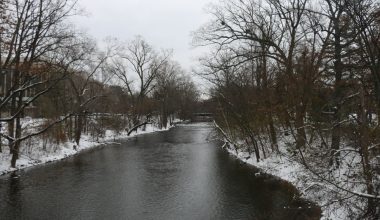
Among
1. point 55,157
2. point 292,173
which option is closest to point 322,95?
point 292,173

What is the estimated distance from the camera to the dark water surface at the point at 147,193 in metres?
13.5

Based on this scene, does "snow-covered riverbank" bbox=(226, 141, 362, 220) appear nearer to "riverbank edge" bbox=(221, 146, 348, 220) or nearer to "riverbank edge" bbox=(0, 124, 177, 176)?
"riverbank edge" bbox=(221, 146, 348, 220)

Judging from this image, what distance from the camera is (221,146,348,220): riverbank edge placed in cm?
1166

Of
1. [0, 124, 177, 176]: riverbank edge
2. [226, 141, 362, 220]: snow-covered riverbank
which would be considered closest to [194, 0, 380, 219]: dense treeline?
[226, 141, 362, 220]: snow-covered riverbank

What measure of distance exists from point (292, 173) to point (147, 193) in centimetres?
658

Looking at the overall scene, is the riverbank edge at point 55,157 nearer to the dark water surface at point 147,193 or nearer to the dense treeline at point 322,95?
the dark water surface at point 147,193

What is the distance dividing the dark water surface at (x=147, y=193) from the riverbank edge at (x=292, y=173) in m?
0.40

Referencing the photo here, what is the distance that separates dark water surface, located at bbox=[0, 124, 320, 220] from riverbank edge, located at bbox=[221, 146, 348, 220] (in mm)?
402

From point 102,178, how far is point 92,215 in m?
7.19

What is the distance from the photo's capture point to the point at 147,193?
16.8 meters

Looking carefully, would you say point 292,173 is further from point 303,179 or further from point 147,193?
point 147,193

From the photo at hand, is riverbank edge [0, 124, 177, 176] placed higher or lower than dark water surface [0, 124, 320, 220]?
higher

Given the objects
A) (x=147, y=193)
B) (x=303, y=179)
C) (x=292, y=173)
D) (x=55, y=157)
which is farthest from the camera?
(x=55, y=157)

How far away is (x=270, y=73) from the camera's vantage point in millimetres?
24906
